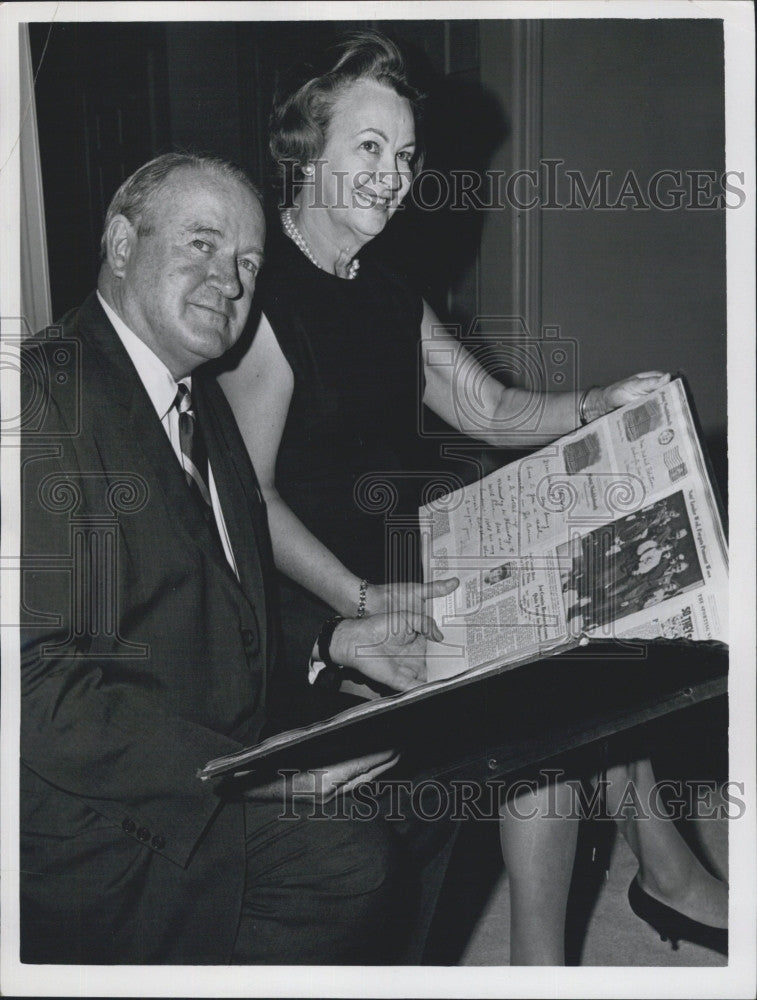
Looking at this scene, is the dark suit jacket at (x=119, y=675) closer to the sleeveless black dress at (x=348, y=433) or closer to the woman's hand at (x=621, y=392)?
the sleeveless black dress at (x=348, y=433)

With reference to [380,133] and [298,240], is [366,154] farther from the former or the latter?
[298,240]

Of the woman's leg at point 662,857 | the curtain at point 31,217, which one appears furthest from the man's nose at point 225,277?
the woman's leg at point 662,857

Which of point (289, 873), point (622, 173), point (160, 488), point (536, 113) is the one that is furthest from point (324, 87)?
point (289, 873)

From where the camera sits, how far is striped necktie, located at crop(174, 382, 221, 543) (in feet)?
4.45

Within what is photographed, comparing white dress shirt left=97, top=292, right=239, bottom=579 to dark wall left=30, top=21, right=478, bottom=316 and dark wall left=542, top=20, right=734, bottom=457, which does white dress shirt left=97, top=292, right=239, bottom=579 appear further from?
dark wall left=542, top=20, right=734, bottom=457

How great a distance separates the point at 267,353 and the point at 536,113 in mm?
511

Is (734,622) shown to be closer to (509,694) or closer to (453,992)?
(509,694)

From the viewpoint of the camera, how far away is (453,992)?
1.39 metres

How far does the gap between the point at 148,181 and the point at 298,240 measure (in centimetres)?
21

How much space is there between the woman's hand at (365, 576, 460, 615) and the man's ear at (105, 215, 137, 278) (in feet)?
1.81

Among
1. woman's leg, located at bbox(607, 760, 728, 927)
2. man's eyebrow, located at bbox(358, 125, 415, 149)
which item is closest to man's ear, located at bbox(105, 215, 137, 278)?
man's eyebrow, located at bbox(358, 125, 415, 149)

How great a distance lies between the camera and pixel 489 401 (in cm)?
154

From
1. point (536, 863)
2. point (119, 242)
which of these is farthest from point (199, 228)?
point (536, 863)

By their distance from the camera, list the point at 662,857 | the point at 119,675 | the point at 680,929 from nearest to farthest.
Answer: the point at 119,675, the point at 680,929, the point at 662,857
